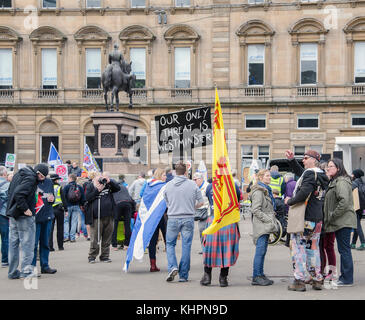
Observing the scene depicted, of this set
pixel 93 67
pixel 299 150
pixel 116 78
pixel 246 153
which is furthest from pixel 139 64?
pixel 116 78

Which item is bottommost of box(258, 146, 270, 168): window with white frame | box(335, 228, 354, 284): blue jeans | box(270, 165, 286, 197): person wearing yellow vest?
box(335, 228, 354, 284): blue jeans

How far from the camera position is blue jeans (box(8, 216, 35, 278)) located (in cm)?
1187

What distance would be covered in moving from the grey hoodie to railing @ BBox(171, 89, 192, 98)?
98.8ft

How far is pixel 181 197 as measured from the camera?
38.6 ft

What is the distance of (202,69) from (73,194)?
25720 millimetres

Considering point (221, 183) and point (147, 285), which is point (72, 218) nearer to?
point (147, 285)

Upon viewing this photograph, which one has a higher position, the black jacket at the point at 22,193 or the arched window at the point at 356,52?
the arched window at the point at 356,52

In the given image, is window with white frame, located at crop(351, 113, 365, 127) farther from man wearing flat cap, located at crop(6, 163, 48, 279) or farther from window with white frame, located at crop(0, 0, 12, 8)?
man wearing flat cap, located at crop(6, 163, 48, 279)

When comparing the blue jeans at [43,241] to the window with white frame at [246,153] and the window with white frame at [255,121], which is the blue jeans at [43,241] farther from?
the window with white frame at [255,121]

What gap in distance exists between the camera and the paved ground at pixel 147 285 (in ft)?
33.1

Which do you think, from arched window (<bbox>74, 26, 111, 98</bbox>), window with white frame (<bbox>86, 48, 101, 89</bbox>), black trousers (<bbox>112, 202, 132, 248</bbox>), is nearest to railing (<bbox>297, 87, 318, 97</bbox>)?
arched window (<bbox>74, 26, 111, 98</bbox>)

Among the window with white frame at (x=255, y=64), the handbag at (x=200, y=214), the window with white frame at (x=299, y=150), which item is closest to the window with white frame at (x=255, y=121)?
the window with white frame at (x=255, y=64)

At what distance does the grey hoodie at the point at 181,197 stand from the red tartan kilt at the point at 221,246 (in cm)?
80

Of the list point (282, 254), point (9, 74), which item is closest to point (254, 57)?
point (9, 74)
